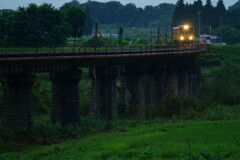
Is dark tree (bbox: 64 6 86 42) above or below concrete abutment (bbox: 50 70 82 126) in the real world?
above

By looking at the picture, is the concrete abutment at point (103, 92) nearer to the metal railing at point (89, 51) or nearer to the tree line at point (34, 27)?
the metal railing at point (89, 51)

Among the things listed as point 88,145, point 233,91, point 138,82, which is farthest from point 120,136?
point 233,91

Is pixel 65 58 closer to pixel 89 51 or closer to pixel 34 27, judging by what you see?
pixel 89 51

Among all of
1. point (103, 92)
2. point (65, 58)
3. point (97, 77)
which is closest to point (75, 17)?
point (97, 77)

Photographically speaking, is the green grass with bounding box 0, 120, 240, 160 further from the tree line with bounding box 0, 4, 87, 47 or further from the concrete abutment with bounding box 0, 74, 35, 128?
the tree line with bounding box 0, 4, 87, 47

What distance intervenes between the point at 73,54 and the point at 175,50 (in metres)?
30.0

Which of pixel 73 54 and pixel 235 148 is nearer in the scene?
pixel 235 148

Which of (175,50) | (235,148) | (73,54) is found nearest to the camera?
(235,148)

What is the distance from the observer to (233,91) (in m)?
87.3

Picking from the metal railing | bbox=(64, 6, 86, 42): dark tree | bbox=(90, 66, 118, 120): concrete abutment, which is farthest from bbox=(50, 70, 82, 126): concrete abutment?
bbox=(64, 6, 86, 42): dark tree

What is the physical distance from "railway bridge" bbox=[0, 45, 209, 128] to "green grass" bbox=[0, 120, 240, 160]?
26.3 feet

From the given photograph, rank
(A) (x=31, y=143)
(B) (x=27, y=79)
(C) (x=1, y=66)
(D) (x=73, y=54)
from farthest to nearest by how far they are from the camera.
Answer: (D) (x=73, y=54) < (B) (x=27, y=79) < (C) (x=1, y=66) < (A) (x=31, y=143)

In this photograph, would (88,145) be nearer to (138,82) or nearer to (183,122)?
(183,122)

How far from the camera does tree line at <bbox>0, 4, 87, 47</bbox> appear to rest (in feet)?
297
